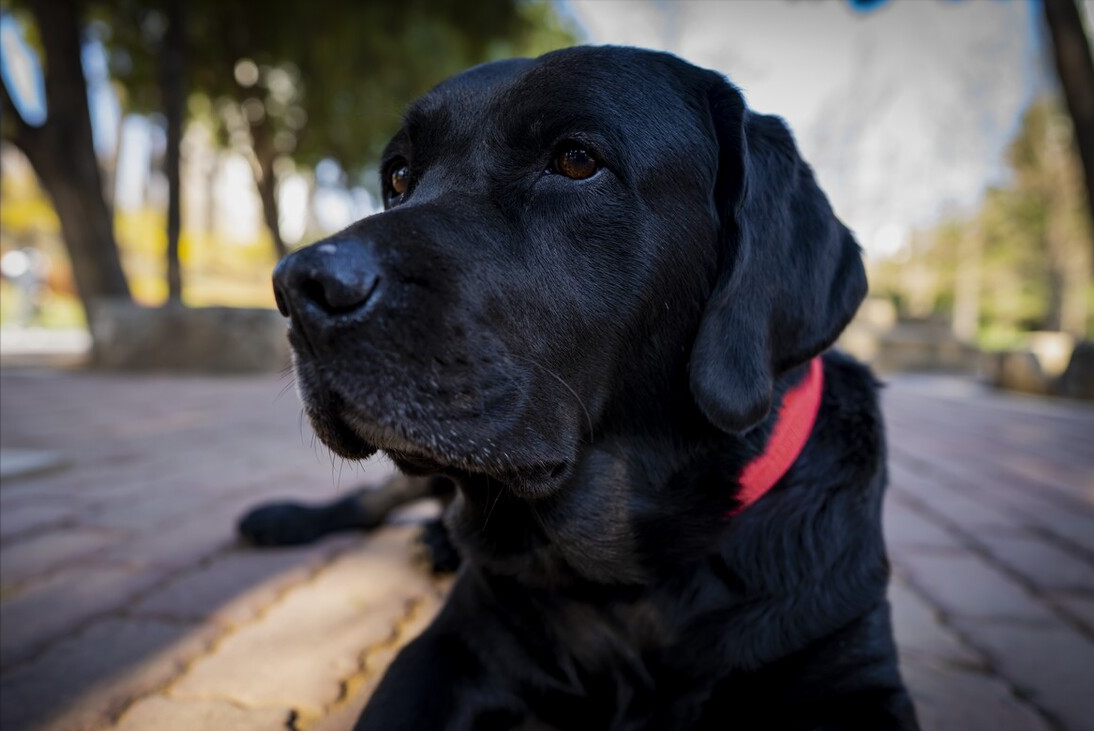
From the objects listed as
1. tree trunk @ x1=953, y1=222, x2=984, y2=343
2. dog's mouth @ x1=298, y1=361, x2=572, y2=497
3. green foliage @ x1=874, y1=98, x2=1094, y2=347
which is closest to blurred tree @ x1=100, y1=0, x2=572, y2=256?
green foliage @ x1=874, y1=98, x2=1094, y2=347

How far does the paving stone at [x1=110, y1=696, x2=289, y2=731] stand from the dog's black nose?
804 millimetres

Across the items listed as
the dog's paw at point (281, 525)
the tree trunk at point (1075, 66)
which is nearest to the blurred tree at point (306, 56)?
the tree trunk at point (1075, 66)

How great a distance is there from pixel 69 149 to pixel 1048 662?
10.1 meters

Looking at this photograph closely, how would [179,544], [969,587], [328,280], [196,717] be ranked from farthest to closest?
[179,544], [969,587], [196,717], [328,280]

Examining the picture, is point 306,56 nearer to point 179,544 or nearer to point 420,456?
point 179,544

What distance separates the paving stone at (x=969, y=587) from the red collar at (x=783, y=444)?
94 cm

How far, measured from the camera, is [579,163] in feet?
4.94

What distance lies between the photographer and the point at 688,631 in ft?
4.81

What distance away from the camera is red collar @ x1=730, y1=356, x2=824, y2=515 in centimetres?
154

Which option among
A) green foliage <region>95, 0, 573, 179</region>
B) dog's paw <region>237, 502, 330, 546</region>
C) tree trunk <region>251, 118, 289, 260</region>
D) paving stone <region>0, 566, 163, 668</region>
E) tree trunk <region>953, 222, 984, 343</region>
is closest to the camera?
paving stone <region>0, 566, 163, 668</region>

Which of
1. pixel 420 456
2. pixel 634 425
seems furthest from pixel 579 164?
pixel 420 456

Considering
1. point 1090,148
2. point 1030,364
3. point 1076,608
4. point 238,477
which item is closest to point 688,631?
point 1076,608

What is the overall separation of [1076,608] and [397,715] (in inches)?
79.2

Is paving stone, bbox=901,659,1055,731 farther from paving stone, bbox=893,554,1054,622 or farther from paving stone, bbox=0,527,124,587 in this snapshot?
paving stone, bbox=0,527,124,587
